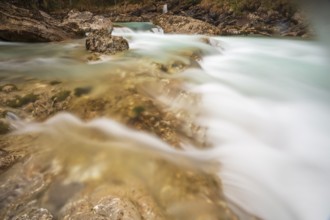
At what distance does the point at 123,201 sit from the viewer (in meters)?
2.51

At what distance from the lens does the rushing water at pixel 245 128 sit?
297 centimetres

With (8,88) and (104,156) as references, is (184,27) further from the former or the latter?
(104,156)

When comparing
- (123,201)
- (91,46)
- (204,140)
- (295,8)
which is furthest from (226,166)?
(295,8)

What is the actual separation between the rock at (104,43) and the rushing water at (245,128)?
36 centimetres

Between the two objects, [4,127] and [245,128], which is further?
[245,128]

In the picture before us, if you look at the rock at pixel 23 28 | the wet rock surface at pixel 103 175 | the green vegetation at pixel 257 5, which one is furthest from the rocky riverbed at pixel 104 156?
the green vegetation at pixel 257 5

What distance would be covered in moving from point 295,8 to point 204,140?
16.8 m

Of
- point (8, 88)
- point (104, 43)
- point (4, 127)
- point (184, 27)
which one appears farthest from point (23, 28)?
point (184, 27)

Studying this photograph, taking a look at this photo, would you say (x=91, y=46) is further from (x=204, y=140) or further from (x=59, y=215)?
(x=59, y=215)

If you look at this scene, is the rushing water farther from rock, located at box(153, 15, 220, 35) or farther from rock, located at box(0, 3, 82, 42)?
rock, located at box(153, 15, 220, 35)

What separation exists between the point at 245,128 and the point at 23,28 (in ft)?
25.1

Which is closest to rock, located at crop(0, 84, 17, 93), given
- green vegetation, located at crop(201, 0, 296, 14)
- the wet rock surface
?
the wet rock surface

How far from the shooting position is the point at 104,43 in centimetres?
714

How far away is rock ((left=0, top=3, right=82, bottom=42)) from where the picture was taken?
8.78m
